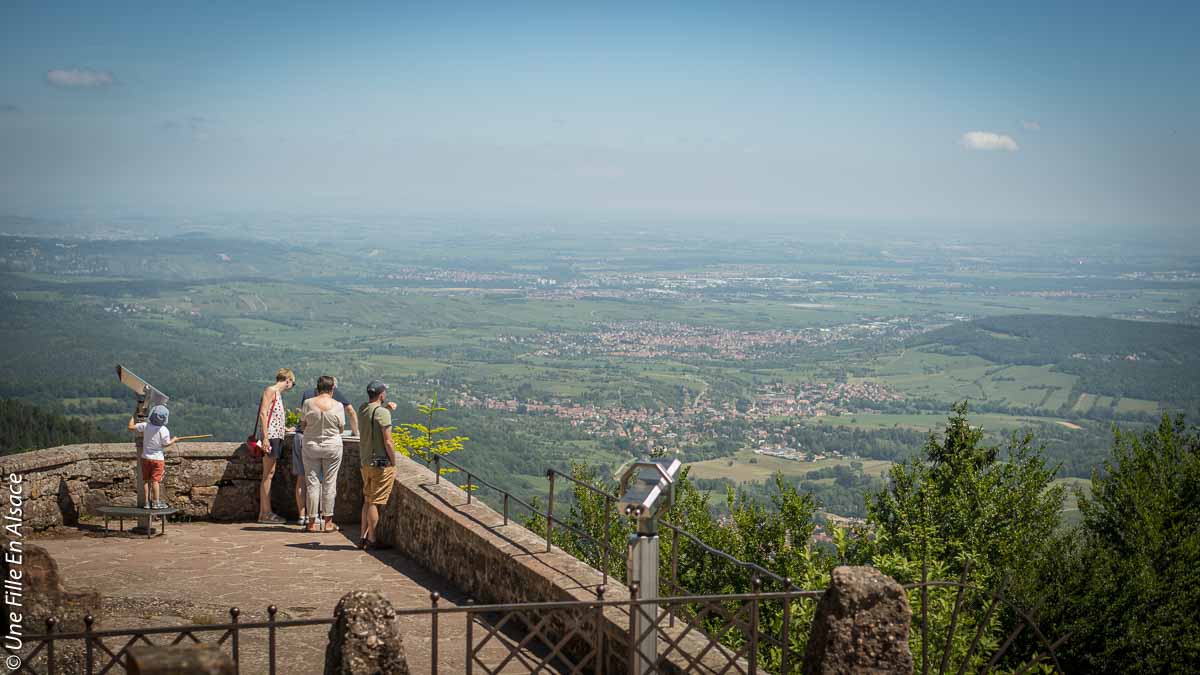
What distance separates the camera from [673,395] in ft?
403

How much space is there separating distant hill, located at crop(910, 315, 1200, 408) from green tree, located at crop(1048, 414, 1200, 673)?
100 meters

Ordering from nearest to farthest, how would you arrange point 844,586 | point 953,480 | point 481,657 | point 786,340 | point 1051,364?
point 844,586 → point 481,657 → point 953,480 → point 1051,364 → point 786,340

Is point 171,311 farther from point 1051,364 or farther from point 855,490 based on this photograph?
point 1051,364

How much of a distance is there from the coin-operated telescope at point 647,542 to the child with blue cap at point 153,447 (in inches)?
228

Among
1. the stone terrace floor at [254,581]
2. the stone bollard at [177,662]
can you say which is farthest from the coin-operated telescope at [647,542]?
the stone bollard at [177,662]

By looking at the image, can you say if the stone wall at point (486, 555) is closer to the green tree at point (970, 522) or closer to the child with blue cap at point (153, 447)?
the child with blue cap at point (153, 447)

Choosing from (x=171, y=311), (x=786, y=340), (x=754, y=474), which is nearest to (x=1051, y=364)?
(x=786, y=340)

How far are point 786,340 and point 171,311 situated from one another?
94766 mm

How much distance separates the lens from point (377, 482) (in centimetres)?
985

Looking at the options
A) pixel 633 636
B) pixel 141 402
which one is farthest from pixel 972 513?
pixel 633 636

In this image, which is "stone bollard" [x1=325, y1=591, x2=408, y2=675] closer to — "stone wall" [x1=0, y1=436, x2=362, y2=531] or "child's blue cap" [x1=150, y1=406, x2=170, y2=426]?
"child's blue cap" [x1=150, y1=406, x2=170, y2=426]

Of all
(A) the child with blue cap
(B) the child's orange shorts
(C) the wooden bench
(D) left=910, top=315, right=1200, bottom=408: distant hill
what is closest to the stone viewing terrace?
(C) the wooden bench

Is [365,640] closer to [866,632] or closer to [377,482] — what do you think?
[866,632]

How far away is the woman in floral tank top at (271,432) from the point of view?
1058 centimetres
